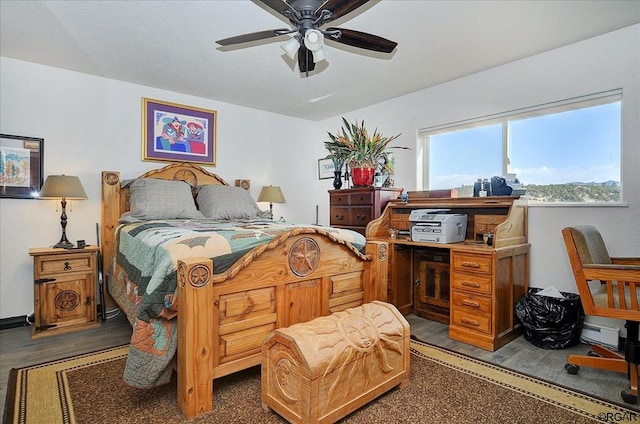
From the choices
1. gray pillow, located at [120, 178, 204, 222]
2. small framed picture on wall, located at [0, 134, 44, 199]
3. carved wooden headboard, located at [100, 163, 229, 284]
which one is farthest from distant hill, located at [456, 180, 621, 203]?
small framed picture on wall, located at [0, 134, 44, 199]

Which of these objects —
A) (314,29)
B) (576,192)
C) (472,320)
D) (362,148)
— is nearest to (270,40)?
(314,29)

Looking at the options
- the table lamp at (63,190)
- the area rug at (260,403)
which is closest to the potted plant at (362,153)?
the area rug at (260,403)

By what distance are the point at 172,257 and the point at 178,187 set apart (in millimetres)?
1962

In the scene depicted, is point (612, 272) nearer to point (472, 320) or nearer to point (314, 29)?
point (472, 320)

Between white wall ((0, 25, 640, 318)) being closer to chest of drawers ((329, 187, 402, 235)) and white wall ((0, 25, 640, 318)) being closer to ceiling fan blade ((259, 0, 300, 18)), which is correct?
chest of drawers ((329, 187, 402, 235))

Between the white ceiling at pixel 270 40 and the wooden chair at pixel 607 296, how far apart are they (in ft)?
4.95

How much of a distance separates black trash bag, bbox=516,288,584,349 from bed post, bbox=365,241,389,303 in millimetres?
1195

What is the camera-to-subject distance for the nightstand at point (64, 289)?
2.73 m

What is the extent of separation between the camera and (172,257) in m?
1.64

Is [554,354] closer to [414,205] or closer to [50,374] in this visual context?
[414,205]

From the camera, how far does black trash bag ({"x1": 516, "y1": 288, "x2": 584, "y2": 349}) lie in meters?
2.46

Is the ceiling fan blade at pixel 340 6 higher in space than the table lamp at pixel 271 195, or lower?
higher

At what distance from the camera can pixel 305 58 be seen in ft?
7.52

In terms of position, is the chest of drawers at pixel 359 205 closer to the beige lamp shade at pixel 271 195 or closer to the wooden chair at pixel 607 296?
the beige lamp shade at pixel 271 195
